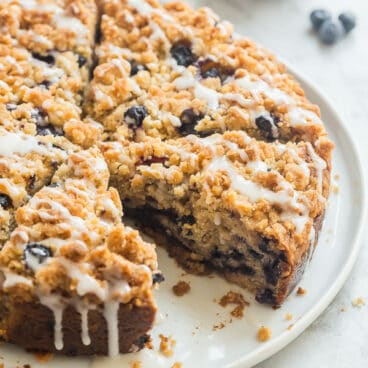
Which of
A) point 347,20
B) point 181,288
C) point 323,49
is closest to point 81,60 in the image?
point 181,288

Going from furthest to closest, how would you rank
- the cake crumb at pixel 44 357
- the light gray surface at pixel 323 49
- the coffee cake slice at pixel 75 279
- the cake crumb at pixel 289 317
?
the light gray surface at pixel 323 49 → the cake crumb at pixel 289 317 → the cake crumb at pixel 44 357 → the coffee cake slice at pixel 75 279

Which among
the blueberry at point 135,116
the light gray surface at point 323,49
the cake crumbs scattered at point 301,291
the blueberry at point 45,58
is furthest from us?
the light gray surface at point 323,49

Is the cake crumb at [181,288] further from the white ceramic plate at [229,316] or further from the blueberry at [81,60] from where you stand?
the blueberry at [81,60]

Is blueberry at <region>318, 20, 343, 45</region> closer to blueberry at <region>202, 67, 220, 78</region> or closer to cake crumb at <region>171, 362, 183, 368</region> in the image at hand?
blueberry at <region>202, 67, 220, 78</region>

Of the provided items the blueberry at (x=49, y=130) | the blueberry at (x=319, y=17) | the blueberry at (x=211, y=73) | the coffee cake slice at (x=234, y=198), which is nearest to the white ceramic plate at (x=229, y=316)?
the coffee cake slice at (x=234, y=198)

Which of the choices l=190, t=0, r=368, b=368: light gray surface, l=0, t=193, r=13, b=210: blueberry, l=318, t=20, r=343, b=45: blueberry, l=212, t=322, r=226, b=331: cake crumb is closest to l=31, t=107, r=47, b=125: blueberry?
l=0, t=193, r=13, b=210: blueberry

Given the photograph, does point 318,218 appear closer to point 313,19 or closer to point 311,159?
point 311,159

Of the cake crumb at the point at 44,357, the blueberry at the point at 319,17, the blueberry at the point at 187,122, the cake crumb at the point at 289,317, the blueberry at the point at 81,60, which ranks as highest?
the blueberry at the point at 319,17
